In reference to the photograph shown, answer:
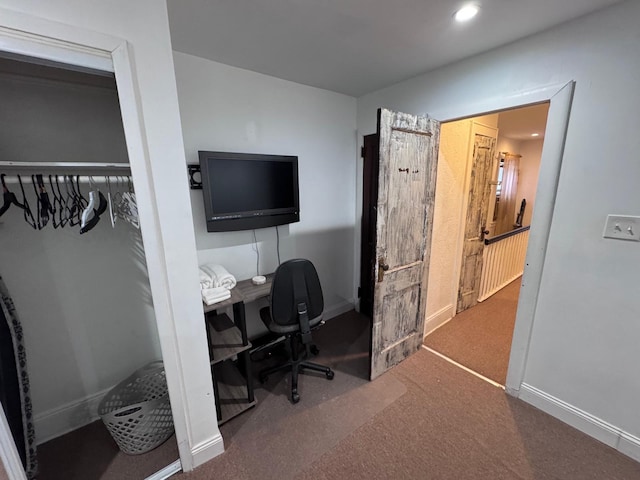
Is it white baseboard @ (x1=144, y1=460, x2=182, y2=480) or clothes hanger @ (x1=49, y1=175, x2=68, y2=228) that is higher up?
clothes hanger @ (x1=49, y1=175, x2=68, y2=228)

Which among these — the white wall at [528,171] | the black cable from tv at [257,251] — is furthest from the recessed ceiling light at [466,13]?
the white wall at [528,171]

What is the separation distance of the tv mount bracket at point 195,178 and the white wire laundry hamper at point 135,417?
1392 millimetres

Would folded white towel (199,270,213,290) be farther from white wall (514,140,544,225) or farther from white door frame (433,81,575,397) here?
white wall (514,140,544,225)

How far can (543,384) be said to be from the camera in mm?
1782

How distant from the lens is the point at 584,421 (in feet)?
5.36

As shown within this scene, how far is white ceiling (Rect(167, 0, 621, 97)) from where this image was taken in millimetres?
1288

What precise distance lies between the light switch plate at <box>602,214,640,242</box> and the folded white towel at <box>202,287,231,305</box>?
2274 millimetres

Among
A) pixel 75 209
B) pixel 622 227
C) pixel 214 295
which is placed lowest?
pixel 214 295

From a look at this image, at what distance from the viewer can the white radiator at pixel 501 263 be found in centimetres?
332

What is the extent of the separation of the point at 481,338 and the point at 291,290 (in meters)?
2.09

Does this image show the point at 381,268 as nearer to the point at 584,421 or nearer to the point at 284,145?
the point at 284,145

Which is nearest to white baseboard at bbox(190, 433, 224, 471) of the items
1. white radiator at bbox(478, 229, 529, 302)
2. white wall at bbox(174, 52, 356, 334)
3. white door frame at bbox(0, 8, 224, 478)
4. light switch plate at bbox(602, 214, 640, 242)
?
white door frame at bbox(0, 8, 224, 478)

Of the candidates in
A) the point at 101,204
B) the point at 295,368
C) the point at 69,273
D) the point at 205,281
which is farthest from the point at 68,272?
the point at 295,368

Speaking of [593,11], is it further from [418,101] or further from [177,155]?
[177,155]
